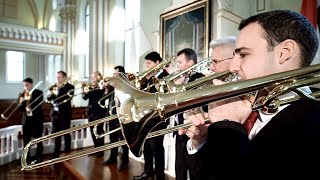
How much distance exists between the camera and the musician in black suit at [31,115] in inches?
217

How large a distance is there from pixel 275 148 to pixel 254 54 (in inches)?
14.9

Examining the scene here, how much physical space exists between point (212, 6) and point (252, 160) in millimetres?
4085

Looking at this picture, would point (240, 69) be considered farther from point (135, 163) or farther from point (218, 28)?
point (135, 163)

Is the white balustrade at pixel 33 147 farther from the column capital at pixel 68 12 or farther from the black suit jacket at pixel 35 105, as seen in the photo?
the column capital at pixel 68 12

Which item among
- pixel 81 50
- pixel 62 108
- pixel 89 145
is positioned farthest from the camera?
pixel 81 50

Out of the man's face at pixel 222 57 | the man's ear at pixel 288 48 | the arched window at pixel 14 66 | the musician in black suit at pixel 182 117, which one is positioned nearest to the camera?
the man's ear at pixel 288 48

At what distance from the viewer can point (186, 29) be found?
5.27 m

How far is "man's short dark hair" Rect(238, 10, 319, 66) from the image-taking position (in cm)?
106

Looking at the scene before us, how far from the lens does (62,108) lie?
18.8 feet

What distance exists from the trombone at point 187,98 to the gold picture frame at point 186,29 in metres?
3.69

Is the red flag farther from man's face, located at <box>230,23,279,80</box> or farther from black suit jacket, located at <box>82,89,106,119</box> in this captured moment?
black suit jacket, located at <box>82,89,106,119</box>

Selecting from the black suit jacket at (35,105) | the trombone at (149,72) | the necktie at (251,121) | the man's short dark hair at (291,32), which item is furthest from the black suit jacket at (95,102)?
the man's short dark hair at (291,32)

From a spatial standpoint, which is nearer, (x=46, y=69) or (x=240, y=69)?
(x=240, y=69)

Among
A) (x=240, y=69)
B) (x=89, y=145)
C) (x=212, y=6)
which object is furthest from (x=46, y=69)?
(x=240, y=69)
